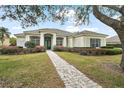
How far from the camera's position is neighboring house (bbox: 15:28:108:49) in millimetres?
23484

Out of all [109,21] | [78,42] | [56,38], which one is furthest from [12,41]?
[109,21]

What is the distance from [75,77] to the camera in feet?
33.4

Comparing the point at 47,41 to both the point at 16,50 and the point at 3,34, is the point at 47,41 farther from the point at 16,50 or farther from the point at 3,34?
the point at 3,34

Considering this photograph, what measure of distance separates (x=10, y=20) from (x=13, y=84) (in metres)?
7.07

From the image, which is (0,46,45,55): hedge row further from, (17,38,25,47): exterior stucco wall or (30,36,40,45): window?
(30,36,40,45): window

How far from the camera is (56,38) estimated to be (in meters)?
25.6

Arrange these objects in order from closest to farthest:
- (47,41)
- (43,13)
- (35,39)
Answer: (43,13), (35,39), (47,41)

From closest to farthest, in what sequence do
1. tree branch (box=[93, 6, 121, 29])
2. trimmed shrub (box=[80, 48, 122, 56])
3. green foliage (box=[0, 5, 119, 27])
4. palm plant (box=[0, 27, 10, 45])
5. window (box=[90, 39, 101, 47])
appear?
tree branch (box=[93, 6, 121, 29]) → green foliage (box=[0, 5, 119, 27]) → palm plant (box=[0, 27, 10, 45]) → trimmed shrub (box=[80, 48, 122, 56]) → window (box=[90, 39, 101, 47])

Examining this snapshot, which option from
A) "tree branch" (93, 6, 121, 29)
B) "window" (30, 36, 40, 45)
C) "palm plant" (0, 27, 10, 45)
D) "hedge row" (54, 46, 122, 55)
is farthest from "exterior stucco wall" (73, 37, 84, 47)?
"tree branch" (93, 6, 121, 29)

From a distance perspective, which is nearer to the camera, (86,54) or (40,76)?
(40,76)

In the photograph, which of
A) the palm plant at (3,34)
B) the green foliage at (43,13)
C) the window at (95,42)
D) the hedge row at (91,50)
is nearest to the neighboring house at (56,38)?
the window at (95,42)

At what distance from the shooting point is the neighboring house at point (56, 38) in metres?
23.5
